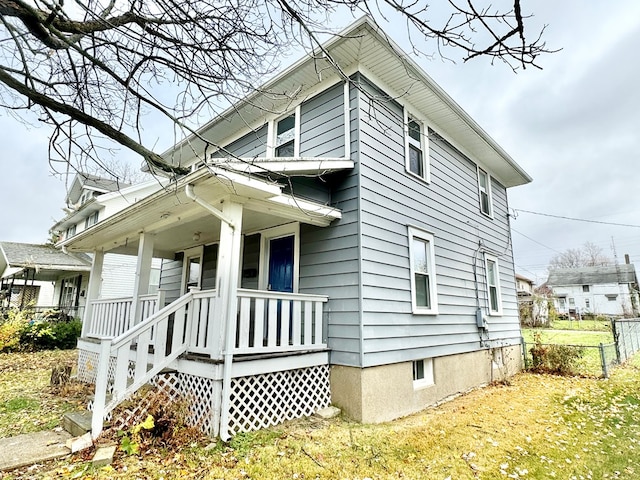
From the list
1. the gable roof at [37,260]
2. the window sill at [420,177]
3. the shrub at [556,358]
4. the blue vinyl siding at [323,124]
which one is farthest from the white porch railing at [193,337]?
the gable roof at [37,260]

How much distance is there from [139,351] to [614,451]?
246 inches

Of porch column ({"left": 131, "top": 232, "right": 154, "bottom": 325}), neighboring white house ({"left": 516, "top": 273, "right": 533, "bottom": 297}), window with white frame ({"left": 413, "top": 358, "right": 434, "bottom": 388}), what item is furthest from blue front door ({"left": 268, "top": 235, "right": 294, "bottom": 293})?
neighboring white house ({"left": 516, "top": 273, "right": 533, "bottom": 297})

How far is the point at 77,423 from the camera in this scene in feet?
14.3

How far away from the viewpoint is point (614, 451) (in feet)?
15.0

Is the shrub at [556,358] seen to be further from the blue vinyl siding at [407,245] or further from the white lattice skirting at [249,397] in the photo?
the white lattice skirting at [249,397]

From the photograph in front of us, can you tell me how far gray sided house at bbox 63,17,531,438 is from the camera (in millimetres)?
4715

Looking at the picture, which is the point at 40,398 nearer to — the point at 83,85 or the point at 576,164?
the point at 83,85

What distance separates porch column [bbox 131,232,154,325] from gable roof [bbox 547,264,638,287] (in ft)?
171

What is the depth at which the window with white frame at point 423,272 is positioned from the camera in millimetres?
6914

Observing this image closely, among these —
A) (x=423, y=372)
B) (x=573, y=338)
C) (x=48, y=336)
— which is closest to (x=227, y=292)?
(x=423, y=372)

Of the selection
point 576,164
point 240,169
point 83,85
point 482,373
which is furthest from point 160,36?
point 576,164

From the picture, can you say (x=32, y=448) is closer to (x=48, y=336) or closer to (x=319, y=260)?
(x=319, y=260)

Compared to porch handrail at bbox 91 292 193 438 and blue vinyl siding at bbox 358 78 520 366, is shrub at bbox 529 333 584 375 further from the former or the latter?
porch handrail at bbox 91 292 193 438

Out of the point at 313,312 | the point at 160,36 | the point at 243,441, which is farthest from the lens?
the point at 313,312
